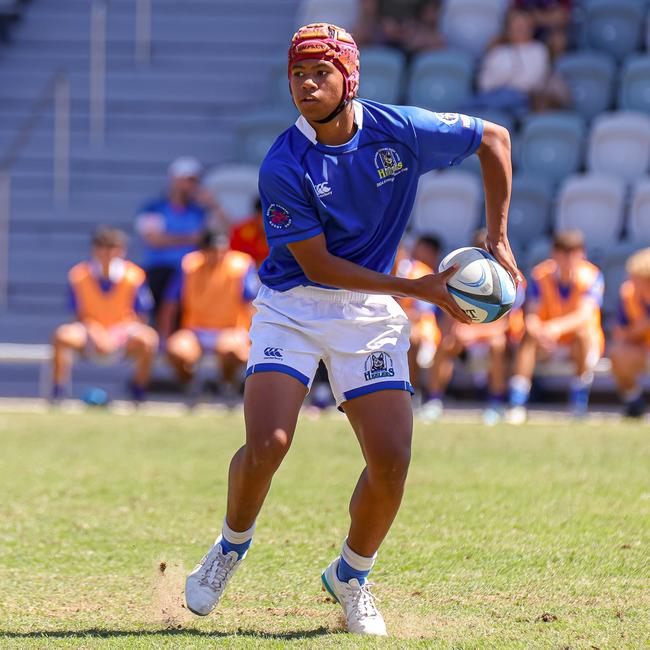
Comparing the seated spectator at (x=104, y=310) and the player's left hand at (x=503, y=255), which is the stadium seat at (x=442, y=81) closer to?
the seated spectator at (x=104, y=310)

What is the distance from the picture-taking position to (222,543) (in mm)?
5125

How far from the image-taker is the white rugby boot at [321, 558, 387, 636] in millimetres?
4844

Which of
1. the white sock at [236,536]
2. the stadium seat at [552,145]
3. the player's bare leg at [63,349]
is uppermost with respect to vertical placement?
the stadium seat at [552,145]

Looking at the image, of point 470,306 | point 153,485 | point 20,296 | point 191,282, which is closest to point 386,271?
point 470,306

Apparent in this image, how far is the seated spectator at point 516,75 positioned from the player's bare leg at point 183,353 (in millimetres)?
4420

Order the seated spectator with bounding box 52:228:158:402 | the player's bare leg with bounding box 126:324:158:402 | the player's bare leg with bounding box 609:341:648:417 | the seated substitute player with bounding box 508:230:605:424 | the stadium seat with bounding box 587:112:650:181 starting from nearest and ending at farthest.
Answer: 1. the player's bare leg with bounding box 609:341:648:417
2. the seated substitute player with bounding box 508:230:605:424
3. the player's bare leg with bounding box 126:324:158:402
4. the seated spectator with bounding box 52:228:158:402
5. the stadium seat with bounding box 587:112:650:181

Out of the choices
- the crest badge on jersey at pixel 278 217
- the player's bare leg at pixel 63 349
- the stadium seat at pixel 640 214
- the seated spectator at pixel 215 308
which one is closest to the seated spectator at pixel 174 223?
the seated spectator at pixel 215 308

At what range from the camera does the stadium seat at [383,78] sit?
16031 mm

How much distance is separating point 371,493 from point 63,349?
8.86 meters

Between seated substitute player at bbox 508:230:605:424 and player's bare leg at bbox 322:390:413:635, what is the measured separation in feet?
24.5

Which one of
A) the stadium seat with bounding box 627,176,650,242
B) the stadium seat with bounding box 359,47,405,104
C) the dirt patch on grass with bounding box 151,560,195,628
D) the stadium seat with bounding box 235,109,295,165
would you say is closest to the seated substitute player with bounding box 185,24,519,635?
the dirt patch on grass with bounding box 151,560,195,628

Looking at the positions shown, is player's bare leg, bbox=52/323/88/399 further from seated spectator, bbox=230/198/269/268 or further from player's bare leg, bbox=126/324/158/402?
seated spectator, bbox=230/198/269/268

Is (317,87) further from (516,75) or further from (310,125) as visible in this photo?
(516,75)

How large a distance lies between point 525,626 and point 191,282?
889 cm
